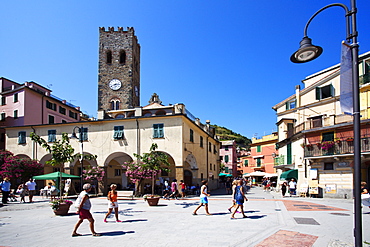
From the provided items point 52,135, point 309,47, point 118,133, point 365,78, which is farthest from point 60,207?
point 365,78

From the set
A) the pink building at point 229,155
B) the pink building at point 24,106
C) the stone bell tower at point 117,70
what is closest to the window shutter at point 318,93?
the stone bell tower at point 117,70

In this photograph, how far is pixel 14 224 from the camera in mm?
11578

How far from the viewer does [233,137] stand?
134 meters

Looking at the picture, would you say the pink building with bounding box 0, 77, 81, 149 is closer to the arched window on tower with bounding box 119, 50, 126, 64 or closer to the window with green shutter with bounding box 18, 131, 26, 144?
the window with green shutter with bounding box 18, 131, 26, 144

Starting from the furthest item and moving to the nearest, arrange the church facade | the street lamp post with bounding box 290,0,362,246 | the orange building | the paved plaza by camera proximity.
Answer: the orange building → the church facade → the paved plaza → the street lamp post with bounding box 290,0,362,246

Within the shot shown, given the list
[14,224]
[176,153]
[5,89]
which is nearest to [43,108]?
[5,89]

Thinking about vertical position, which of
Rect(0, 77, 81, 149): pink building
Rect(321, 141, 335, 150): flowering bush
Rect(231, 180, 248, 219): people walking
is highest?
Rect(0, 77, 81, 149): pink building

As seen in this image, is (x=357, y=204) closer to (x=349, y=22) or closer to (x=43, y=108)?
(x=349, y=22)

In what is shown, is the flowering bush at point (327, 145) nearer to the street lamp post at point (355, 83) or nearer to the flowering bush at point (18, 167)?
the street lamp post at point (355, 83)

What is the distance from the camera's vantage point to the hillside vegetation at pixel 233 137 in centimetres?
12894

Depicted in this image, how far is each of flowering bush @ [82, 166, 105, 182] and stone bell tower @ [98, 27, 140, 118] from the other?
26241 mm

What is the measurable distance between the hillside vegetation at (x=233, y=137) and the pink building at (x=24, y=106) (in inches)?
3479

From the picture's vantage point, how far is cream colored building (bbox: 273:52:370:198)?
948 inches

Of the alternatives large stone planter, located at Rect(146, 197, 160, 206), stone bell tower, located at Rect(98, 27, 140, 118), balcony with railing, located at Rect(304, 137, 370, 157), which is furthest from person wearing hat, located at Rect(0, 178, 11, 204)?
stone bell tower, located at Rect(98, 27, 140, 118)
